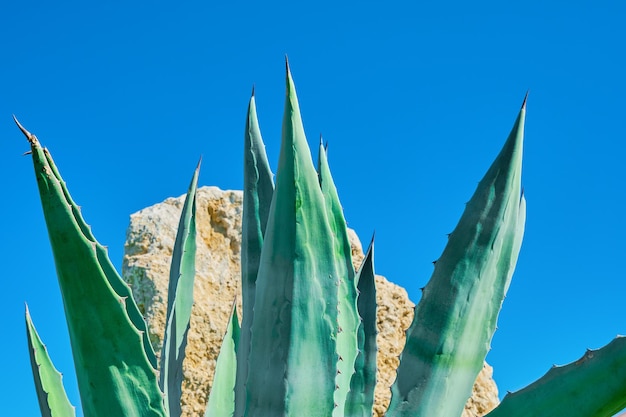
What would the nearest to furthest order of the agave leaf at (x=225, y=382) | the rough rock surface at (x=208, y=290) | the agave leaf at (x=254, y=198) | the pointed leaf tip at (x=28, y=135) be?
1. the pointed leaf tip at (x=28, y=135)
2. the agave leaf at (x=254, y=198)
3. the agave leaf at (x=225, y=382)
4. the rough rock surface at (x=208, y=290)

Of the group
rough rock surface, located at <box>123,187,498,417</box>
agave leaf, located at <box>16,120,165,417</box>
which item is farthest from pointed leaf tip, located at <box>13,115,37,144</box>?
rough rock surface, located at <box>123,187,498,417</box>

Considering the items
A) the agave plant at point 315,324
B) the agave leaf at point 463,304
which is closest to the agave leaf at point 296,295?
the agave plant at point 315,324

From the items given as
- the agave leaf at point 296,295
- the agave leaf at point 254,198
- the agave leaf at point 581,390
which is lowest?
the agave leaf at point 581,390

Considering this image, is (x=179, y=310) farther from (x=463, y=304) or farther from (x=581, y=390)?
(x=581, y=390)

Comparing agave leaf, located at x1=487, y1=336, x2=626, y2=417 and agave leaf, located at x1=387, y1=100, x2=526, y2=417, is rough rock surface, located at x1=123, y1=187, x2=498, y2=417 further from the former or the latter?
agave leaf, located at x1=487, y1=336, x2=626, y2=417

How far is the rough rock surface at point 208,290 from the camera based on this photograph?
289cm

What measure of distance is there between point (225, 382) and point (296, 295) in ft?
2.40

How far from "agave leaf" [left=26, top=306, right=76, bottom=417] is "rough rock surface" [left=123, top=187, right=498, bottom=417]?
1.32 m

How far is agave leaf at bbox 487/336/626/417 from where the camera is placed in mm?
1271

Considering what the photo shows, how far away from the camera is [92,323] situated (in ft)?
4.02

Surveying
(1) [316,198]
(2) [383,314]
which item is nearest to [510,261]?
(1) [316,198]

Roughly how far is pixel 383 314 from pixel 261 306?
1766mm

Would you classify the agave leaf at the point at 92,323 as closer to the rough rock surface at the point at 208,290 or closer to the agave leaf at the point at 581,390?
the agave leaf at the point at 581,390

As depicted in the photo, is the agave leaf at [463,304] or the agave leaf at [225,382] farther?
the agave leaf at [225,382]
